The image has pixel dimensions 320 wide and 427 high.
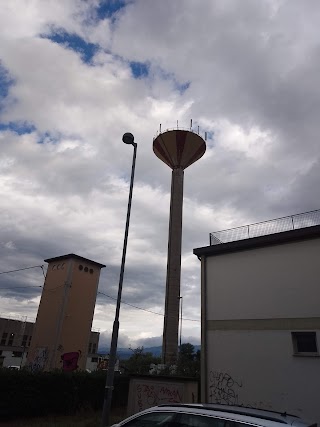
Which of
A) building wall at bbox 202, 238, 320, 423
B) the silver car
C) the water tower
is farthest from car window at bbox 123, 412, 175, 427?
the water tower

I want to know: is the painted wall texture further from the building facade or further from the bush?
the building facade

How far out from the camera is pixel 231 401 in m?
13.0

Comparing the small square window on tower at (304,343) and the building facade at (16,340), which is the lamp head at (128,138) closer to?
the small square window on tower at (304,343)

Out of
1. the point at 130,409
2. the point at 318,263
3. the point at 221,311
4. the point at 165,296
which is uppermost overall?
the point at 165,296

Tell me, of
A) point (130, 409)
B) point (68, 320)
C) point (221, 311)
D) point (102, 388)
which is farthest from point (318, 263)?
point (68, 320)

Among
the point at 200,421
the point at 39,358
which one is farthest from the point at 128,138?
the point at 39,358

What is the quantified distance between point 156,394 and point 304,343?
231 inches

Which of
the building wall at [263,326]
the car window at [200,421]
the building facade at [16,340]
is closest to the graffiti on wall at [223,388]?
the building wall at [263,326]

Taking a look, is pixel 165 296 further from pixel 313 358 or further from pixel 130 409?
pixel 313 358

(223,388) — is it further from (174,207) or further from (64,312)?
(174,207)

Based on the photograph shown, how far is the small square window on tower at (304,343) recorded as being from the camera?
11953 mm

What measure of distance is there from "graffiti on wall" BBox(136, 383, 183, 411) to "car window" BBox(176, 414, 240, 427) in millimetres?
8770

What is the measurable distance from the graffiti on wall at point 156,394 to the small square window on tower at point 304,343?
447 centimetres

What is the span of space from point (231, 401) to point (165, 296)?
1828 centimetres
